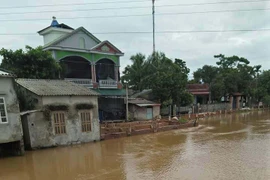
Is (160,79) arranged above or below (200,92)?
above

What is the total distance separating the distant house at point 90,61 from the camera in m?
23.0

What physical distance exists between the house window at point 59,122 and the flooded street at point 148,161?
47.4 inches

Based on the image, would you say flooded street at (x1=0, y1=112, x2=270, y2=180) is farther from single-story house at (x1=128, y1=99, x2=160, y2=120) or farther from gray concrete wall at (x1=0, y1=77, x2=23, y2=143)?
single-story house at (x1=128, y1=99, x2=160, y2=120)

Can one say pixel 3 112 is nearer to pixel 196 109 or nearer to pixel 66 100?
pixel 66 100

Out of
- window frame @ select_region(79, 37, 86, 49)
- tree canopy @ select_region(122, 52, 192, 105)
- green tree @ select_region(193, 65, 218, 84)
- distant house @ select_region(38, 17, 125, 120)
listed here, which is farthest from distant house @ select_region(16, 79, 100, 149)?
green tree @ select_region(193, 65, 218, 84)

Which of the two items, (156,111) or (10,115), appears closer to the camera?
(10,115)

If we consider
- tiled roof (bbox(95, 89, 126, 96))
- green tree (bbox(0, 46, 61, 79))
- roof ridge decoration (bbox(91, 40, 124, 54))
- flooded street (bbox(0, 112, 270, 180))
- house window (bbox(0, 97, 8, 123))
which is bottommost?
flooded street (bbox(0, 112, 270, 180))

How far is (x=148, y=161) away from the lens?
12484 millimetres

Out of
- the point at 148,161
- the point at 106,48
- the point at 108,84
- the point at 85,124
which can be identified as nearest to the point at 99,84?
the point at 108,84

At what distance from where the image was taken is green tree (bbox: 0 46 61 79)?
19141 millimetres

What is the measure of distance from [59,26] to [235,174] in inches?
894

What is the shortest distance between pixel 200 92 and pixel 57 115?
28808mm

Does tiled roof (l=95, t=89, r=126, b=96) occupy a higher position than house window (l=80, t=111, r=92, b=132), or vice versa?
tiled roof (l=95, t=89, r=126, b=96)

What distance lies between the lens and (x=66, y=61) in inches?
920
